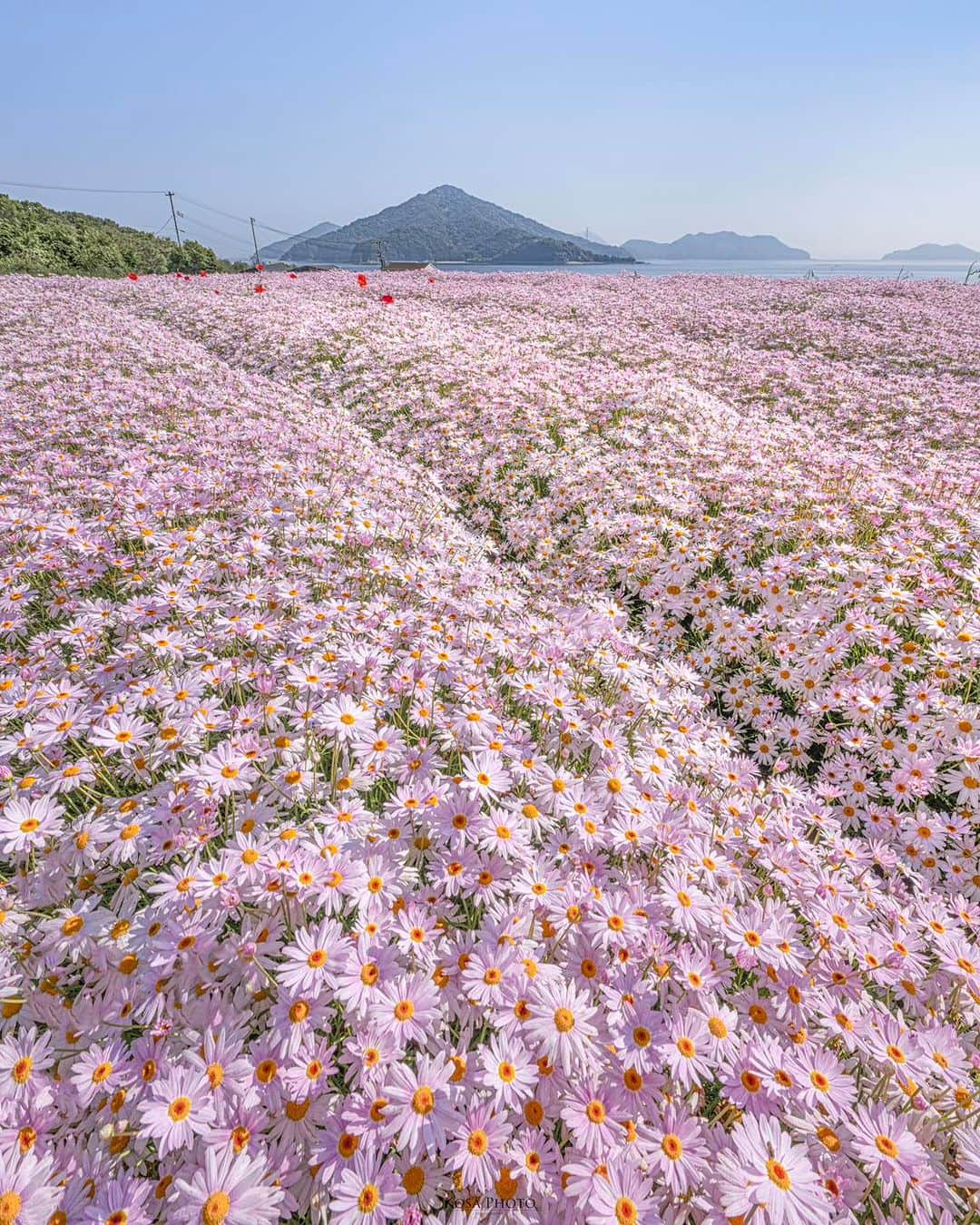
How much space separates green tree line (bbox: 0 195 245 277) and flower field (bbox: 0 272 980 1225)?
42.2m

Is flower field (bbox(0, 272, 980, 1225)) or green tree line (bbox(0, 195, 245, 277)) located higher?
green tree line (bbox(0, 195, 245, 277))

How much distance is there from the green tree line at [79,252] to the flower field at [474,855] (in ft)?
139

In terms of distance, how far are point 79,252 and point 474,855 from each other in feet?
183

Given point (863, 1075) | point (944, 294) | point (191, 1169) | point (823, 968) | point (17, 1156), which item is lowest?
point (863, 1075)

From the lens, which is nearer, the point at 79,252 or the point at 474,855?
the point at 474,855

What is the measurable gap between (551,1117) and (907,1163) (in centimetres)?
107

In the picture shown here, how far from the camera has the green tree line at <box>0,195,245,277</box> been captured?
1467 inches

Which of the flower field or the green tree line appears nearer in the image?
the flower field

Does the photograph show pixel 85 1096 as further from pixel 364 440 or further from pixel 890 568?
pixel 364 440

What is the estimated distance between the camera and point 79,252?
40.9 m

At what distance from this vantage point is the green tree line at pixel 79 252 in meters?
37.2

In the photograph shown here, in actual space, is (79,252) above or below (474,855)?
above

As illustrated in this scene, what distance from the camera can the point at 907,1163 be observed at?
1.71 m

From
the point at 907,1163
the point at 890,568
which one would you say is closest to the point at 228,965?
the point at 907,1163
